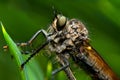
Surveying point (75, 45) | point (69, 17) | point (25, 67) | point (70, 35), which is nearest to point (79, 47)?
point (75, 45)

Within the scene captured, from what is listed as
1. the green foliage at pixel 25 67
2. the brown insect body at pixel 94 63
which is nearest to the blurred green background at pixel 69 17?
the brown insect body at pixel 94 63

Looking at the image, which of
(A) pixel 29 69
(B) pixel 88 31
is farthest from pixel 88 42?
(A) pixel 29 69

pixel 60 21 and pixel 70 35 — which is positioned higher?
pixel 60 21

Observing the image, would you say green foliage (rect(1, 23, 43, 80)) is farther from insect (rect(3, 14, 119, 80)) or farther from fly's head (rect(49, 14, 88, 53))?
fly's head (rect(49, 14, 88, 53))

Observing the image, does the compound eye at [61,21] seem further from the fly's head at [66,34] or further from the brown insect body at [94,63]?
the brown insect body at [94,63]

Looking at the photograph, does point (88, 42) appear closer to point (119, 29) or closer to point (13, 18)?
point (119, 29)

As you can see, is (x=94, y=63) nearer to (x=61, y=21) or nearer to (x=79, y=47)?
(x=79, y=47)
